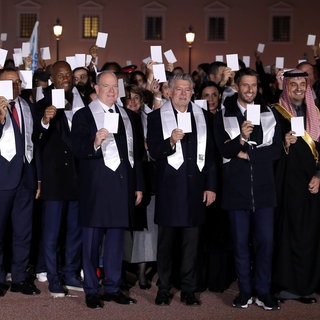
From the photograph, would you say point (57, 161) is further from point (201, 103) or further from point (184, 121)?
point (201, 103)

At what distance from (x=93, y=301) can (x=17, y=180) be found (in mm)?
1418

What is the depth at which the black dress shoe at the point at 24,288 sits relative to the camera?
26.7ft

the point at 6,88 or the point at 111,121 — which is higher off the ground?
the point at 6,88

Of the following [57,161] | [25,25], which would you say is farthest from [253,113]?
[25,25]

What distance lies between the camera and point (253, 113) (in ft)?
23.9

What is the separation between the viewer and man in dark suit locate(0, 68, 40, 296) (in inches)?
310

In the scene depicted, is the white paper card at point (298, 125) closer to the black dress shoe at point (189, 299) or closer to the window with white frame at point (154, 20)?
the black dress shoe at point (189, 299)

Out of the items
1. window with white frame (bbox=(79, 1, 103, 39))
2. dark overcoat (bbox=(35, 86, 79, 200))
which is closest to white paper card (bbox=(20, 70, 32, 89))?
dark overcoat (bbox=(35, 86, 79, 200))

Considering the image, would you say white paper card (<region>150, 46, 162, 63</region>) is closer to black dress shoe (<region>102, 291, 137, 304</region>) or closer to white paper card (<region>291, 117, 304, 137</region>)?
white paper card (<region>291, 117, 304, 137</region>)

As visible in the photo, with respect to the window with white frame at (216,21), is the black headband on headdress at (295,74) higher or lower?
lower

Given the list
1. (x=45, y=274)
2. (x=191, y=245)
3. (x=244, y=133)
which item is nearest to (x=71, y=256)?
(x=45, y=274)

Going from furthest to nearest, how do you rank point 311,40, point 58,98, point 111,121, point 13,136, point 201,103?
point 311,40
point 201,103
point 13,136
point 58,98
point 111,121

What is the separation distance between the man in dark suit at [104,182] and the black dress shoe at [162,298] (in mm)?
268

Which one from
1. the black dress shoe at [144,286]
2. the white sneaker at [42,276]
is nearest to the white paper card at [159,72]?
the black dress shoe at [144,286]
